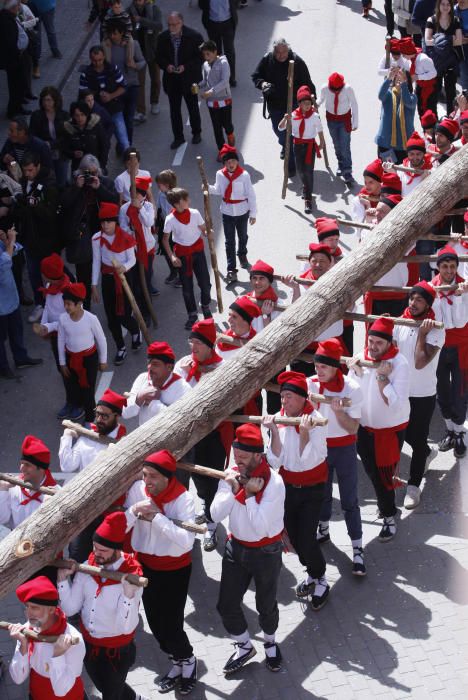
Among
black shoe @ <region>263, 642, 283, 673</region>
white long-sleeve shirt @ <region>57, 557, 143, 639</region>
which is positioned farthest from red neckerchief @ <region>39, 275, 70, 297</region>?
black shoe @ <region>263, 642, 283, 673</region>

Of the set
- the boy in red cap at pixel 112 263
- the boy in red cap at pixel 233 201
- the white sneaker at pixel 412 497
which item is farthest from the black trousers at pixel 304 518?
the boy in red cap at pixel 233 201

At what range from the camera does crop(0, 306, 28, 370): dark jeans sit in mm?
11914

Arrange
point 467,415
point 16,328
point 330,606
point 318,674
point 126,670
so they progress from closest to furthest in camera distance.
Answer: point 126,670, point 318,674, point 330,606, point 467,415, point 16,328

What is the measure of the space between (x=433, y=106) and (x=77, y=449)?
952cm

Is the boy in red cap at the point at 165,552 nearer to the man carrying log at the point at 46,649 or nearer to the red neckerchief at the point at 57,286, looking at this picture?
the man carrying log at the point at 46,649

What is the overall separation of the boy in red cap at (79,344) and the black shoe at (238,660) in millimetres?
3396

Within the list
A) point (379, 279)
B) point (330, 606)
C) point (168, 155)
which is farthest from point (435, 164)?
point (330, 606)

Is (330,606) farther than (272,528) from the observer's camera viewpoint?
Yes

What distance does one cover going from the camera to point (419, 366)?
31.3ft

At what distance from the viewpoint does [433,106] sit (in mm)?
16422

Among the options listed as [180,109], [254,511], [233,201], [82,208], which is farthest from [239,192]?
[254,511]

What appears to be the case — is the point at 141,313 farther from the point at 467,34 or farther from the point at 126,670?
the point at 467,34

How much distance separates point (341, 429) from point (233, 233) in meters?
4.75

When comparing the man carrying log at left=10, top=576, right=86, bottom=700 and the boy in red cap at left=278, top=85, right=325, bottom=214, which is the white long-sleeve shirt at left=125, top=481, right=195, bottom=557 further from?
the boy in red cap at left=278, top=85, right=325, bottom=214
